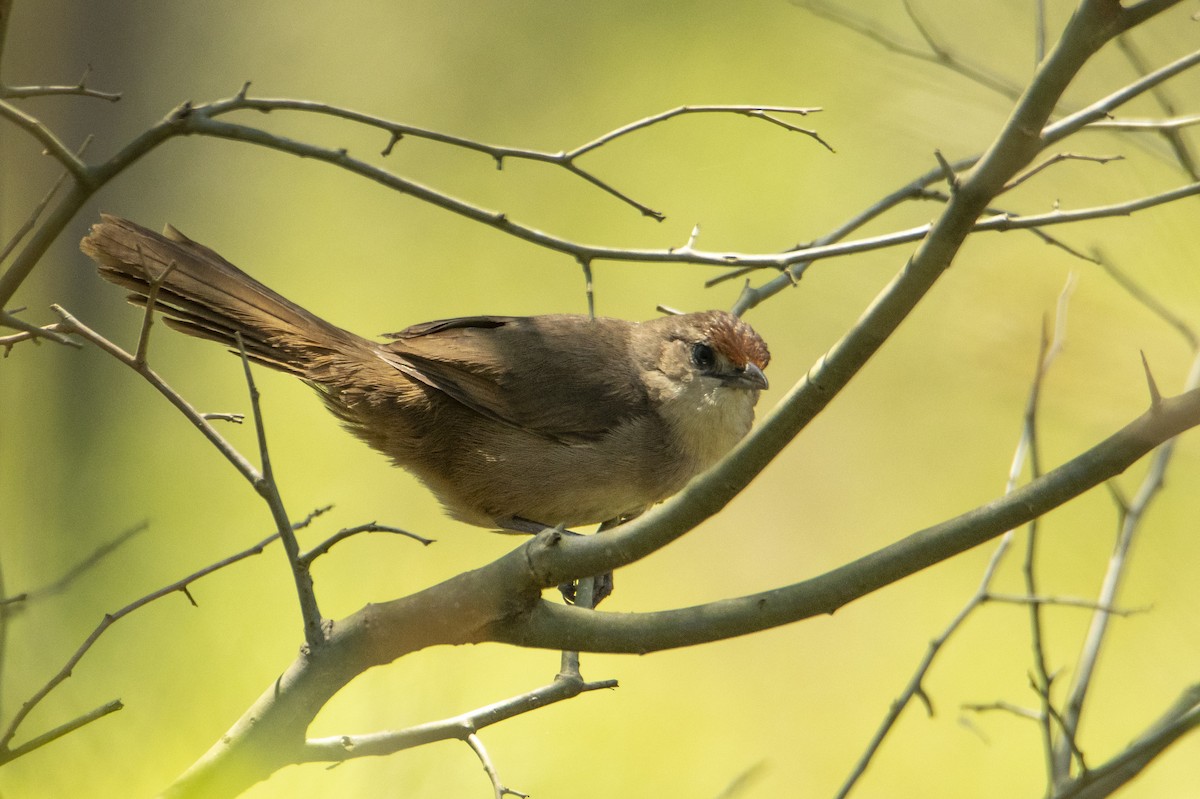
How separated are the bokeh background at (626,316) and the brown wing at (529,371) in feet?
2.84

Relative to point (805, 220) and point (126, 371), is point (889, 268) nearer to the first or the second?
point (805, 220)

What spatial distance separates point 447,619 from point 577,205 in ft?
15.4

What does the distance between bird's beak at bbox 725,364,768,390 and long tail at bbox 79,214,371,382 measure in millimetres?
1186

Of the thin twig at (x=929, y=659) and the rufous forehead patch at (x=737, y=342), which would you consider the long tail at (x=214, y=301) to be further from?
the thin twig at (x=929, y=659)

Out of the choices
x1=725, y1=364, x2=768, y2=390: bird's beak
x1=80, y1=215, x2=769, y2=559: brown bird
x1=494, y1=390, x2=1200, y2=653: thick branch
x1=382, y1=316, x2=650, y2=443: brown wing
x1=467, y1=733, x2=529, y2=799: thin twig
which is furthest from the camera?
x1=725, y1=364, x2=768, y2=390: bird's beak

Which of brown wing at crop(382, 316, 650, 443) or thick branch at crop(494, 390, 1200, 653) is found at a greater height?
brown wing at crop(382, 316, 650, 443)

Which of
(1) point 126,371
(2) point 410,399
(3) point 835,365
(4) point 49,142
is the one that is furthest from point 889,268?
(1) point 126,371

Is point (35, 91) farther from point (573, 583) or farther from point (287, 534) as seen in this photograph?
point (573, 583)

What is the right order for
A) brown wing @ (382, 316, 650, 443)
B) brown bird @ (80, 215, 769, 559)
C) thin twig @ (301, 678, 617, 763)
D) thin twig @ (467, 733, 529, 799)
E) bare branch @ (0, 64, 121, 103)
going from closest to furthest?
bare branch @ (0, 64, 121, 103)
thin twig @ (301, 678, 617, 763)
thin twig @ (467, 733, 529, 799)
brown bird @ (80, 215, 769, 559)
brown wing @ (382, 316, 650, 443)

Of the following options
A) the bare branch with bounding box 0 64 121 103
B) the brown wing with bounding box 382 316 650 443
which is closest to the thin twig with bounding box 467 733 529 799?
the brown wing with bounding box 382 316 650 443

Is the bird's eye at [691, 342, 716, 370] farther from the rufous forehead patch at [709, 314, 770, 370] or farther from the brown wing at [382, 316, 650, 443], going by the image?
the brown wing at [382, 316, 650, 443]

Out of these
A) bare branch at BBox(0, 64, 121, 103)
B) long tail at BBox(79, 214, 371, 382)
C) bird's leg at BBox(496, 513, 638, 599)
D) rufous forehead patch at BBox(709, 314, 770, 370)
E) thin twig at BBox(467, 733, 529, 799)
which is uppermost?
rufous forehead patch at BBox(709, 314, 770, 370)

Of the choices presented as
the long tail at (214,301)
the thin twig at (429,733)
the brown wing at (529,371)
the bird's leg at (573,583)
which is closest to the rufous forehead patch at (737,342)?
the brown wing at (529,371)

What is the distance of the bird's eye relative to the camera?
372 cm
